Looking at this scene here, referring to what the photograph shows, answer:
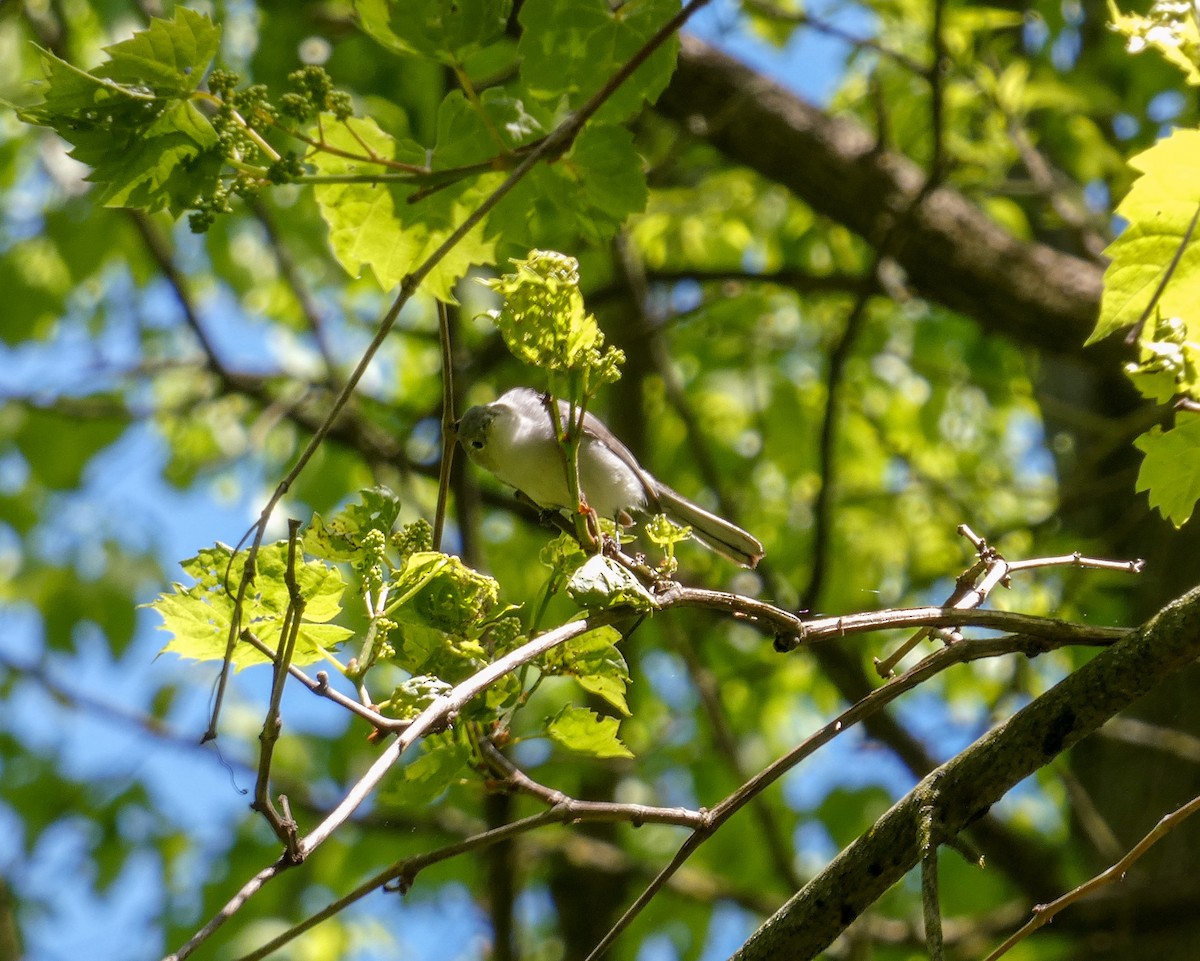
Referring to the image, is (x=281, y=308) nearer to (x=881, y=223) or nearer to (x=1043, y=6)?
(x=881, y=223)

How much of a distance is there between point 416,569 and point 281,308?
20.4ft

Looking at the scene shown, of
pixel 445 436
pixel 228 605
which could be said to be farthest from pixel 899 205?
pixel 228 605

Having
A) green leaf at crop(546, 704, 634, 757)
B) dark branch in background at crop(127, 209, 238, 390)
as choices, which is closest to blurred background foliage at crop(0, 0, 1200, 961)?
dark branch in background at crop(127, 209, 238, 390)

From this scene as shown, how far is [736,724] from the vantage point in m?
6.44

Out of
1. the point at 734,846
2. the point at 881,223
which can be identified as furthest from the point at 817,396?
the point at 734,846

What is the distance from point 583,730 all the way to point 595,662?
0.11 meters

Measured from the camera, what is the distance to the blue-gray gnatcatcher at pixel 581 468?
3.30 metres

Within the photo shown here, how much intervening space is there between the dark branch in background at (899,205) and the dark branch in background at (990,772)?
3121 mm

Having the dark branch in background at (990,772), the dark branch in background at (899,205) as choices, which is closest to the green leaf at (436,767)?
the dark branch in background at (990,772)

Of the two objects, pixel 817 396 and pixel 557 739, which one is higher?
pixel 817 396

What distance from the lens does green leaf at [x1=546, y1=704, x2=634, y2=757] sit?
1.57m

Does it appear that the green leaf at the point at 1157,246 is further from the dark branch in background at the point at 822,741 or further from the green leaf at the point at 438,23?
the green leaf at the point at 438,23

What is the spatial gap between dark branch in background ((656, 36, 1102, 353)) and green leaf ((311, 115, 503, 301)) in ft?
9.06

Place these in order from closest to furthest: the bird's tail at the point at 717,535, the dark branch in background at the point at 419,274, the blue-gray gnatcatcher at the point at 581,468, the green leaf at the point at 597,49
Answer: the dark branch in background at the point at 419,274 < the green leaf at the point at 597,49 < the bird's tail at the point at 717,535 < the blue-gray gnatcatcher at the point at 581,468
